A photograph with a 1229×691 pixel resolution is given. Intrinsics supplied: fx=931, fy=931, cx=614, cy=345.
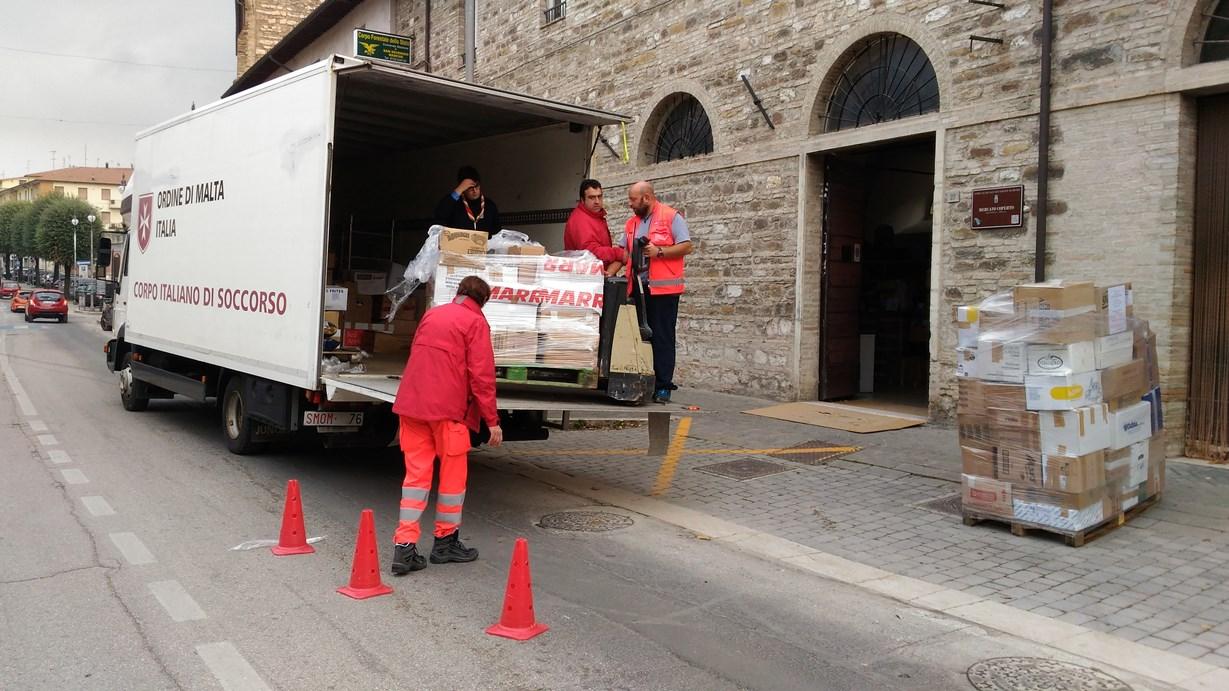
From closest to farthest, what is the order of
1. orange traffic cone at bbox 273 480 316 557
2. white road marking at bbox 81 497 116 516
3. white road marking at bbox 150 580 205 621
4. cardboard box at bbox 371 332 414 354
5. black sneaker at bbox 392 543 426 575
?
white road marking at bbox 150 580 205 621 → black sneaker at bbox 392 543 426 575 → orange traffic cone at bbox 273 480 316 557 → white road marking at bbox 81 497 116 516 → cardboard box at bbox 371 332 414 354

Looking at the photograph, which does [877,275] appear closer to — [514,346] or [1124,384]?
[1124,384]

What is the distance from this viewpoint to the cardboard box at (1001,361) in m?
6.33

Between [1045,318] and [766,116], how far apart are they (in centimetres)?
732

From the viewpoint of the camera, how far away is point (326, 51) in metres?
29.2

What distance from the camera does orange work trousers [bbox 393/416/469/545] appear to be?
549 cm

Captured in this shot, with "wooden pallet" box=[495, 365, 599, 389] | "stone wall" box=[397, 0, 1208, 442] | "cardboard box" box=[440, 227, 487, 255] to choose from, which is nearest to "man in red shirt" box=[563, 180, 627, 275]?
"cardboard box" box=[440, 227, 487, 255]

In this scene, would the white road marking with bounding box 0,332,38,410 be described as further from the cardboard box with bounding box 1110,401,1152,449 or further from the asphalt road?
the cardboard box with bounding box 1110,401,1152,449

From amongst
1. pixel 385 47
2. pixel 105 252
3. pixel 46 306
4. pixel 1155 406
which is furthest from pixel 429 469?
pixel 46 306

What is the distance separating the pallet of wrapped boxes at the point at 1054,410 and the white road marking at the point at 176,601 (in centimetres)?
508

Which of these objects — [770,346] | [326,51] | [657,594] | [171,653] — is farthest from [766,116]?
[326,51]

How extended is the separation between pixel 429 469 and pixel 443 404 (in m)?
0.45

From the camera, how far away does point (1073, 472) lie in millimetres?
6109

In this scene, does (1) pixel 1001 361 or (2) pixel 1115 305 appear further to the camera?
(2) pixel 1115 305

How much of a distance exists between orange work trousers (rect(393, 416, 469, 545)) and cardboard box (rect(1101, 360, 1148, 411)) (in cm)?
435
